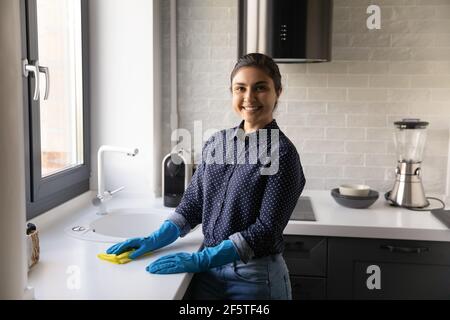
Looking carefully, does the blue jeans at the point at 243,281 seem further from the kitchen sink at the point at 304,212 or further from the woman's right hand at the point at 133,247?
the kitchen sink at the point at 304,212

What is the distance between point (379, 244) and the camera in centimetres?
214

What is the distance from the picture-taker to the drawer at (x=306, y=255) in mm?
2180

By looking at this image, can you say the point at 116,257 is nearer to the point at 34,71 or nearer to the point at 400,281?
the point at 34,71

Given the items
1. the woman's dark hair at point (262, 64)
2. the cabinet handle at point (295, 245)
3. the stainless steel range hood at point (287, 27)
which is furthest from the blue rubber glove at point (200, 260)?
the stainless steel range hood at point (287, 27)

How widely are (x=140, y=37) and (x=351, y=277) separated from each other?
1.56 m

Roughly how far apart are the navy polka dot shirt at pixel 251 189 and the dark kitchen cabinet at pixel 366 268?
21.4 inches

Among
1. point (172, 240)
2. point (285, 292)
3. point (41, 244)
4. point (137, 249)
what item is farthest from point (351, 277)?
point (41, 244)

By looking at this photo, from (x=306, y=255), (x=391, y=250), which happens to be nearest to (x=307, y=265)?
(x=306, y=255)

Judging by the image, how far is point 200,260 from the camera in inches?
61.9

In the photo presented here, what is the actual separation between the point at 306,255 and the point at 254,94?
88 centimetres

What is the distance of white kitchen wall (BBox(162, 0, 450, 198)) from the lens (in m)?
2.65

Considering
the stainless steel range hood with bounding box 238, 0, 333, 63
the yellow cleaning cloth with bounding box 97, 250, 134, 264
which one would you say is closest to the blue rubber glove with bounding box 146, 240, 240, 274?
the yellow cleaning cloth with bounding box 97, 250, 134, 264

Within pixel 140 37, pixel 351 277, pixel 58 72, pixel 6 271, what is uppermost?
pixel 140 37
